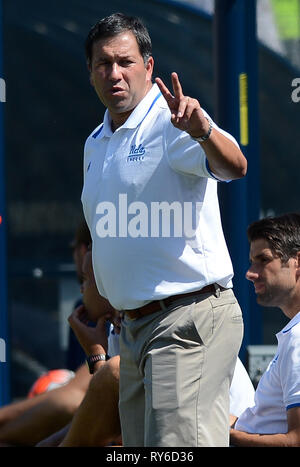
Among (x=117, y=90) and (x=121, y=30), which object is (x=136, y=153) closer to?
(x=117, y=90)

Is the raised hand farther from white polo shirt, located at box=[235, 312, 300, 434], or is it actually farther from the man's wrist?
the man's wrist

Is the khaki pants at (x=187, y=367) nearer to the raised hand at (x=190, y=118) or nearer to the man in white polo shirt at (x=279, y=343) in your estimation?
the man in white polo shirt at (x=279, y=343)

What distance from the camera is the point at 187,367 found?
2471 mm

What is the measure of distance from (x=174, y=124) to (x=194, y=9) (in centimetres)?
331

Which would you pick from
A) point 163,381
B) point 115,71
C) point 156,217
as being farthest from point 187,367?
point 115,71

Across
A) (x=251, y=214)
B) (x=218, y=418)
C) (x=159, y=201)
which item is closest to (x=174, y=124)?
(x=159, y=201)

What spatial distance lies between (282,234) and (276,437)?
69 cm

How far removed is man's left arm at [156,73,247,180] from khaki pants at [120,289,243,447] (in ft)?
1.24

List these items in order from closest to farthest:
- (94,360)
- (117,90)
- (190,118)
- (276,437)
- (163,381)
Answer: (190,118), (163,381), (117,90), (276,437), (94,360)

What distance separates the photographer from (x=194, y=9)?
5.48 m

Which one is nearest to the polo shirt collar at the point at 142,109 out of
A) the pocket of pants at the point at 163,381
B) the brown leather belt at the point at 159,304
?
the brown leather belt at the point at 159,304

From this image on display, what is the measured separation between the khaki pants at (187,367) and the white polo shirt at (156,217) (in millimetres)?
65

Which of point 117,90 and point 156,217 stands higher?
point 117,90
